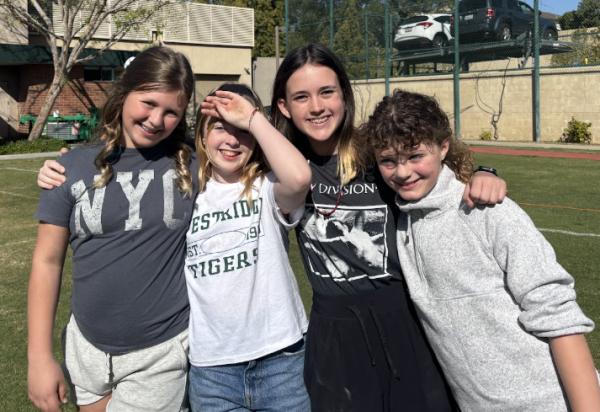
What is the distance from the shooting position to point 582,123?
65.9 feet

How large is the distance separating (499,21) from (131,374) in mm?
22477

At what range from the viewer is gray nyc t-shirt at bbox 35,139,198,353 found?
219cm

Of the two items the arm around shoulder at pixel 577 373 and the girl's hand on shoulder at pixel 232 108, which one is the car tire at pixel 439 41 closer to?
the girl's hand on shoulder at pixel 232 108

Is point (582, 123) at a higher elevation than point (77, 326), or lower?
higher

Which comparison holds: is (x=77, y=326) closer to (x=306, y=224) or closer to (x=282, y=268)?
(x=282, y=268)

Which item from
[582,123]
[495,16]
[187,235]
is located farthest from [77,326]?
[495,16]

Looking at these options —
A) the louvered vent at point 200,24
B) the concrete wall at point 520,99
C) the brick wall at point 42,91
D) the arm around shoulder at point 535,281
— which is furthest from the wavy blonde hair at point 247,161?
the louvered vent at point 200,24

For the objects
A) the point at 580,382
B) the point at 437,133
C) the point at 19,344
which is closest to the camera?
the point at 580,382

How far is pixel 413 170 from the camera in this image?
2141 mm

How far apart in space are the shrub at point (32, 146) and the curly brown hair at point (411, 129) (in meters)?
18.5

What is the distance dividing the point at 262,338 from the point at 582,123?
66.8 ft

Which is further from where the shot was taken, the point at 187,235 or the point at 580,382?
the point at 187,235

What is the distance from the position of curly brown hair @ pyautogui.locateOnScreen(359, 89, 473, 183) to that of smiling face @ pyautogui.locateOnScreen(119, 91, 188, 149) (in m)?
0.71

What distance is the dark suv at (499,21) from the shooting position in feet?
71.5
